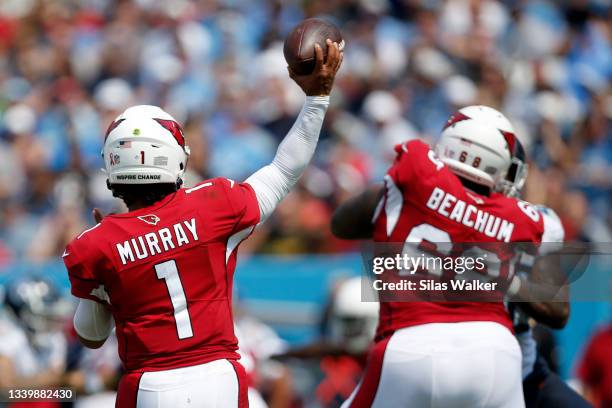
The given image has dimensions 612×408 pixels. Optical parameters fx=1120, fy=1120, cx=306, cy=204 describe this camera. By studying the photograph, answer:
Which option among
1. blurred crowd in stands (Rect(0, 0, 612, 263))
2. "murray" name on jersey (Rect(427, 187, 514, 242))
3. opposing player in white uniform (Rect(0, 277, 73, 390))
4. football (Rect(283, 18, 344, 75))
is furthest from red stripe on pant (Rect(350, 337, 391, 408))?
blurred crowd in stands (Rect(0, 0, 612, 263))

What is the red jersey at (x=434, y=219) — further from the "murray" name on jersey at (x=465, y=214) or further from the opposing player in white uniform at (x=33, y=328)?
the opposing player in white uniform at (x=33, y=328)

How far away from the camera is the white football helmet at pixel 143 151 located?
14.9 ft

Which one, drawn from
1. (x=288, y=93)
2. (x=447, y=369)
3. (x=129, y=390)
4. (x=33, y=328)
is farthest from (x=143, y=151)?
(x=288, y=93)

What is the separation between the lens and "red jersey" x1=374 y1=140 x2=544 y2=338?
16.9 feet

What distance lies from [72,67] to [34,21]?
1356 millimetres

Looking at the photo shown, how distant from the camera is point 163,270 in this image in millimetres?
4453

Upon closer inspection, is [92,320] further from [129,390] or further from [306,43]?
[306,43]

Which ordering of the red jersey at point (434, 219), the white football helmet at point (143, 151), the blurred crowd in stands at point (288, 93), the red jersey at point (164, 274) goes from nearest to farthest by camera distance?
the red jersey at point (164, 274) → the white football helmet at point (143, 151) → the red jersey at point (434, 219) → the blurred crowd in stands at point (288, 93)

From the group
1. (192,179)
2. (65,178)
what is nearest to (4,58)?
(65,178)

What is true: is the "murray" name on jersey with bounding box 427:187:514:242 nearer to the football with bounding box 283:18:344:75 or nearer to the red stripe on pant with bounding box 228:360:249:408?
the football with bounding box 283:18:344:75

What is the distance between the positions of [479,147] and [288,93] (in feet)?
23.0

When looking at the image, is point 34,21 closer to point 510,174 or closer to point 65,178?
point 65,178

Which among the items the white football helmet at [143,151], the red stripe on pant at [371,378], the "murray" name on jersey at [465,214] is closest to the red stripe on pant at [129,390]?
the white football helmet at [143,151]

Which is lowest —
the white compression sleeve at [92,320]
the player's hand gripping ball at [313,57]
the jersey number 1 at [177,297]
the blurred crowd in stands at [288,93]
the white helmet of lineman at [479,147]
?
the blurred crowd in stands at [288,93]
